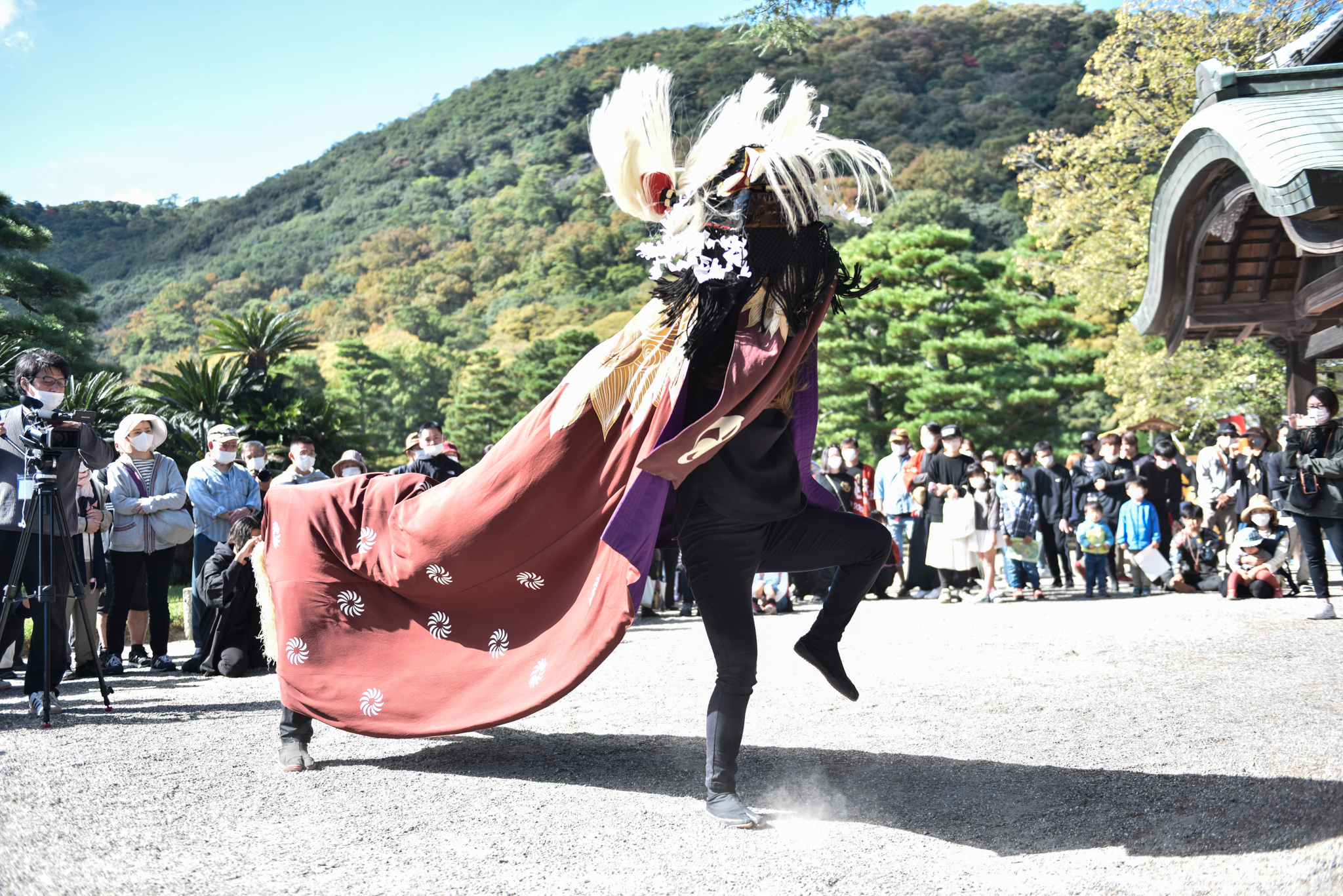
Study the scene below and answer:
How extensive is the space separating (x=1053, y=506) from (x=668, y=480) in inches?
381

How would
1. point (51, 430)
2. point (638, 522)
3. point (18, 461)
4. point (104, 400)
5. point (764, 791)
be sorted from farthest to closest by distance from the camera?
point (104, 400), point (18, 461), point (51, 430), point (764, 791), point (638, 522)

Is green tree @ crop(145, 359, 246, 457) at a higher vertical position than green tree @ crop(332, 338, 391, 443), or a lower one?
lower

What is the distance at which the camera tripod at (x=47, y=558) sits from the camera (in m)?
5.08

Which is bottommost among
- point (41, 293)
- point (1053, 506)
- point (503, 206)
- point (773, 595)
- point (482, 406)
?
point (773, 595)

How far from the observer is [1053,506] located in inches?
461

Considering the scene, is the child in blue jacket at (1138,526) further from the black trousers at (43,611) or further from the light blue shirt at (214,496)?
the black trousers at (43,611)

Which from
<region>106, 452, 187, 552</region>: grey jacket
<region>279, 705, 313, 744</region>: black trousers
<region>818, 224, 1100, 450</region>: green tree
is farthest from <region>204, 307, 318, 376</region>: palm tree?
<region>818, 224, 1100, 450</region>: green tree

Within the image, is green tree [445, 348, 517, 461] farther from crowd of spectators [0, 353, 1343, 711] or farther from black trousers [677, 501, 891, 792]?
black trousers [677, 501, 891, 792]

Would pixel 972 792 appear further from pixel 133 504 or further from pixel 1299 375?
pixel 1299 375

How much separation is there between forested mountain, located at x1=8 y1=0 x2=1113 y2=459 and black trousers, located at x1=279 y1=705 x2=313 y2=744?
4887 centimetres

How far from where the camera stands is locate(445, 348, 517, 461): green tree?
146 ft

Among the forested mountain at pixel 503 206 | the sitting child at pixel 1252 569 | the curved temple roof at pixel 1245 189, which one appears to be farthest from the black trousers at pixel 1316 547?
the forested mountain at pixel 503 206

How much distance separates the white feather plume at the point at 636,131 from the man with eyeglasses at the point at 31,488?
11.6 ft

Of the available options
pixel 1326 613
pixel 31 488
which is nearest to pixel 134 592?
pixel 31 488
